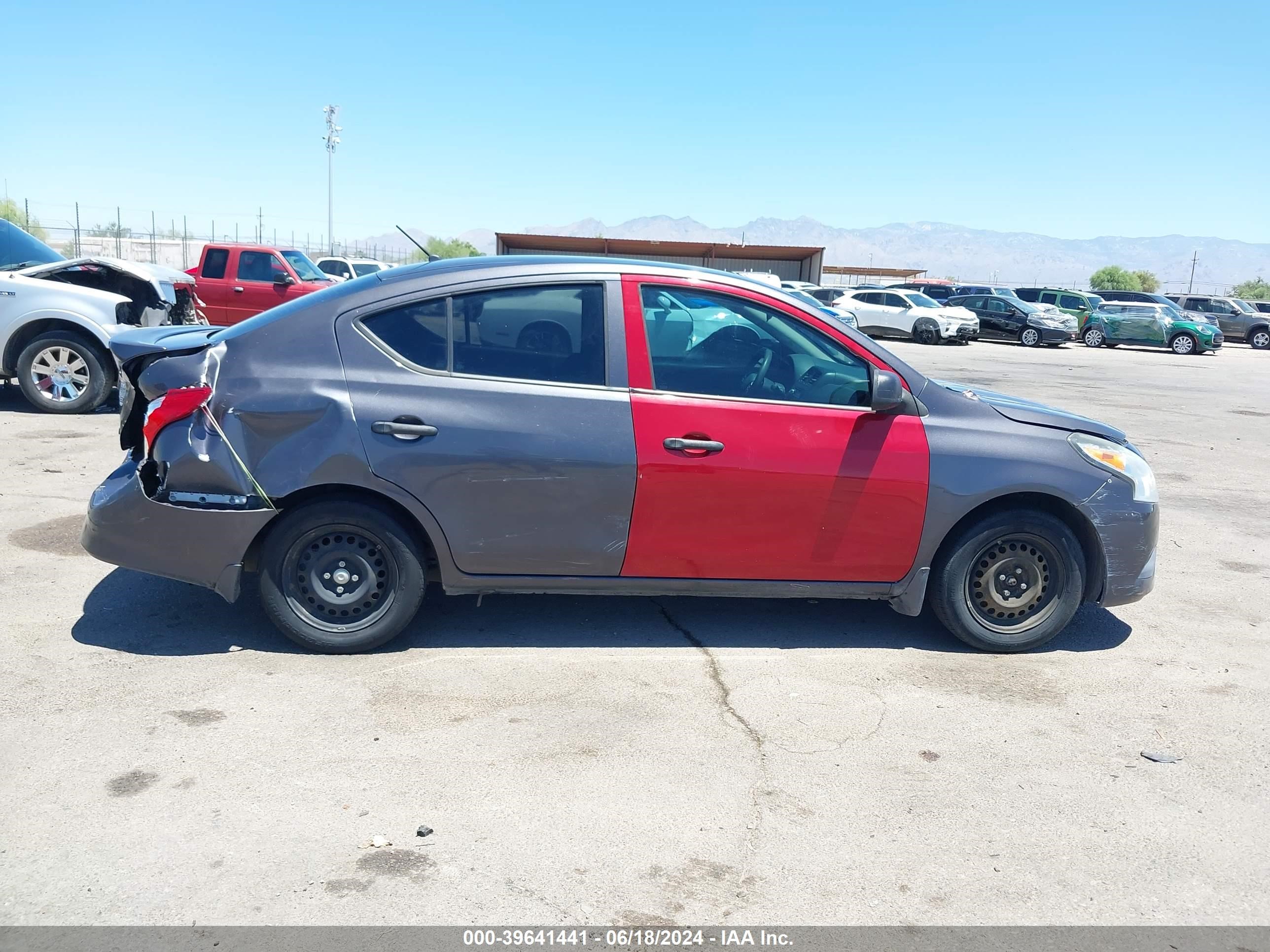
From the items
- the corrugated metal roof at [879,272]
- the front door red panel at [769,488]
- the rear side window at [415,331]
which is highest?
the corrugated metal roof at [879,272]

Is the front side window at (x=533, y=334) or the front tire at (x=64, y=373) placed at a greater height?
the front side window at (x=533, y=334)

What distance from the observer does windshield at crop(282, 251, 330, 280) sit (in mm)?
18594

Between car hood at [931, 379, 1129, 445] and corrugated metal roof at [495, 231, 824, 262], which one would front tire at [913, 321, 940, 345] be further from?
car hood at [931, 379, 1129, 445]

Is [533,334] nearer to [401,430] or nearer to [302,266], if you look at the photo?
[401,430]

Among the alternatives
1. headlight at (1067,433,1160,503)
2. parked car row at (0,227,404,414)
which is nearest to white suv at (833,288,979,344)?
parked car row at (0,227,404,414)

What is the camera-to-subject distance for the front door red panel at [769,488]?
443 centimetres

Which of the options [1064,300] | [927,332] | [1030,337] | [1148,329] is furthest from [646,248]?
[1148,329]

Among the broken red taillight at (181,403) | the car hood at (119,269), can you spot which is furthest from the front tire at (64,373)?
the broken red taillight at (181,403)

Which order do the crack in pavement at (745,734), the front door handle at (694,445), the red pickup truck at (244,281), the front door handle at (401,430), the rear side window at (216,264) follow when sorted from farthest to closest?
1. the rear side window at (216,264)
2. the red pickup truck at (244,281)
3. the front door handle at (694,445)
4. the front door handle at (401,430)
5. the crack in pavement at (745,734)

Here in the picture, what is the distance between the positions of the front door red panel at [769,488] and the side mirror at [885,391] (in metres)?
0.12

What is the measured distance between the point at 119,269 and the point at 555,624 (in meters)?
7.86

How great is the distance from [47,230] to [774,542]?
144 feet

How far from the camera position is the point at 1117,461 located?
4824 mm

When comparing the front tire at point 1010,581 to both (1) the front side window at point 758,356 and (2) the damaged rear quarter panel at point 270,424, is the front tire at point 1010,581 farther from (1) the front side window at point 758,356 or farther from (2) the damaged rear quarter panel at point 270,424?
(2) the damaged rear quarter panel at point 270,424
